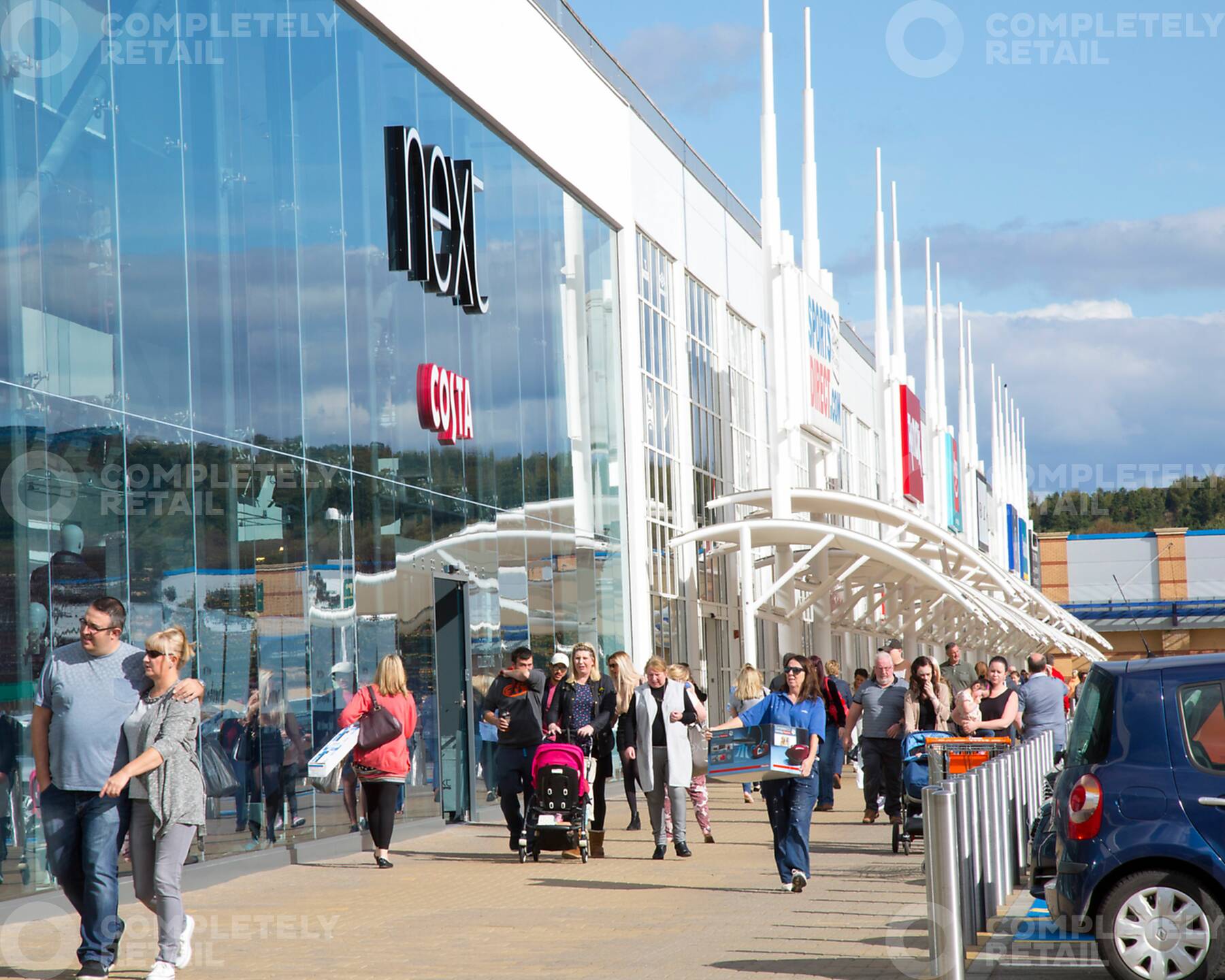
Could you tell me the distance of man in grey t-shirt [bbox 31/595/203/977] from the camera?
324 inches

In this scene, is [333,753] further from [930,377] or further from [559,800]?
[930,377]

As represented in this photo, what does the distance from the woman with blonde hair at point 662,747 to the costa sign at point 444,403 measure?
200 inches

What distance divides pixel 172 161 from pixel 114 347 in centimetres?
191

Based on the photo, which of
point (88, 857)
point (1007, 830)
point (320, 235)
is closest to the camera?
point (88, 857)

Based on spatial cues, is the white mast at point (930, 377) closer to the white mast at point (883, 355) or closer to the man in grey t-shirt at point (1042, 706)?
the white mast at point (883, 355)

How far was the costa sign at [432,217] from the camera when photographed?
17.9 m

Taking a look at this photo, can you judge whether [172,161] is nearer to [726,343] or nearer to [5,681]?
[5,681]

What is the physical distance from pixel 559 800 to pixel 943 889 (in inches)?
262

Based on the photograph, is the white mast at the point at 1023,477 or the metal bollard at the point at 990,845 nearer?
the metal bollard at the point at 990,845

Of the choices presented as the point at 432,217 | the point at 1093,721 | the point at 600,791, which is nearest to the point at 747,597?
the point at 432,217

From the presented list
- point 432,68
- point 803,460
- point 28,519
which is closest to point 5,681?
point 28,519

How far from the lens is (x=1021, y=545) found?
302ft

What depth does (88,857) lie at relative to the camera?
8.23 metres

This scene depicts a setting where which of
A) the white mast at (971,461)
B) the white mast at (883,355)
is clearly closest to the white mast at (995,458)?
the white mast at (971,461)
